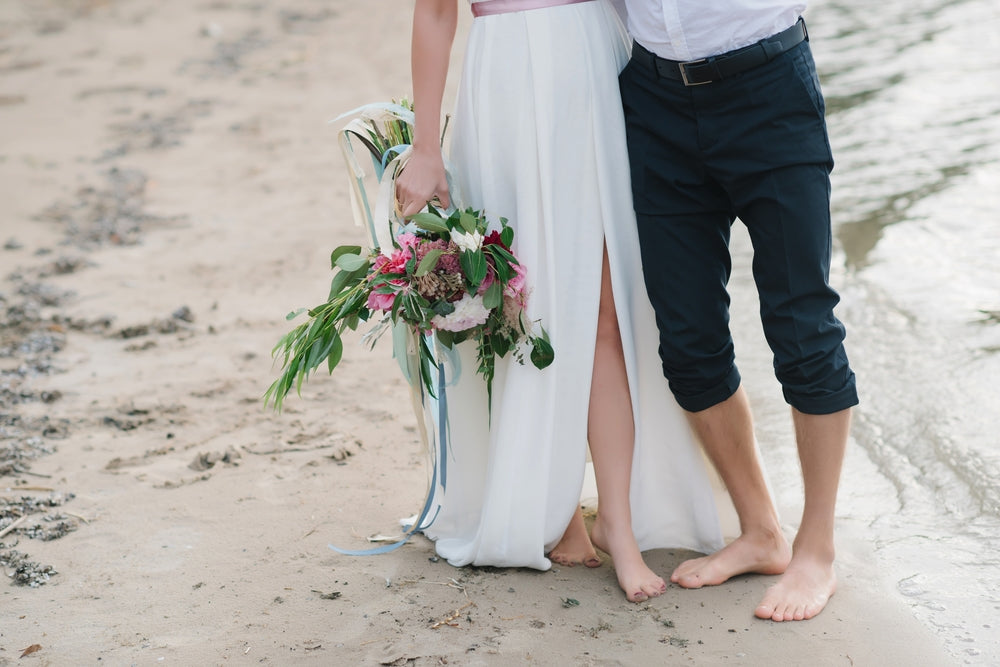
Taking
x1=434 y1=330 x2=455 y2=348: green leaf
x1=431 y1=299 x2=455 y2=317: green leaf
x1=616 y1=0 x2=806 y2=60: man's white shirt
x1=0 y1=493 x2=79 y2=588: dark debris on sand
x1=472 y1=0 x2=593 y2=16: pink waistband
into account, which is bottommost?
x1=0 y1=493 x2=79 y2=588: dark debris on sand

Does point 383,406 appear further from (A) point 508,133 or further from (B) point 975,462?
(B) point 975,462

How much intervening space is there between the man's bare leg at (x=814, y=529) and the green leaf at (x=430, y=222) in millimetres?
978

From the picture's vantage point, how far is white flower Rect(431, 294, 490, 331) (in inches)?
98.6

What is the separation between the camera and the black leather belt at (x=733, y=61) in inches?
91.3

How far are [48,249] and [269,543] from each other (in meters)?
3.36

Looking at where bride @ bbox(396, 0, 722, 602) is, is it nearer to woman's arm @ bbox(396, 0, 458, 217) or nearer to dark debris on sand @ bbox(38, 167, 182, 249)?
woman's arm @ bbox(396, 0, 458, 217)

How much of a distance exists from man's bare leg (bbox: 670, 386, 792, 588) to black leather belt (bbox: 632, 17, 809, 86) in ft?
2.71

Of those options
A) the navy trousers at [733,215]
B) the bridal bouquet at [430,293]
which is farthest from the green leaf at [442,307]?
the navy trousers at [733,215]

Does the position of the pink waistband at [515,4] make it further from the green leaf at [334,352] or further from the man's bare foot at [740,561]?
the man's bare foot at [740,561]

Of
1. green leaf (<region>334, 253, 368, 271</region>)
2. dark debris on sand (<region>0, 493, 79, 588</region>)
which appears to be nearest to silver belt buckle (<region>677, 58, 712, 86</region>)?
green leaf (<region>334, 253, 368, 271</region>)

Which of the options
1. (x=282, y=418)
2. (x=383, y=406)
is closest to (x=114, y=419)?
(x=282, y=418)

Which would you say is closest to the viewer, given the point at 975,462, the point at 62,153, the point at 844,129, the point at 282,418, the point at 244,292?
the point at 975,462

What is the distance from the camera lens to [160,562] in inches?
113

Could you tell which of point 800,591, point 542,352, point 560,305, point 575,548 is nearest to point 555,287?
point 560,305
